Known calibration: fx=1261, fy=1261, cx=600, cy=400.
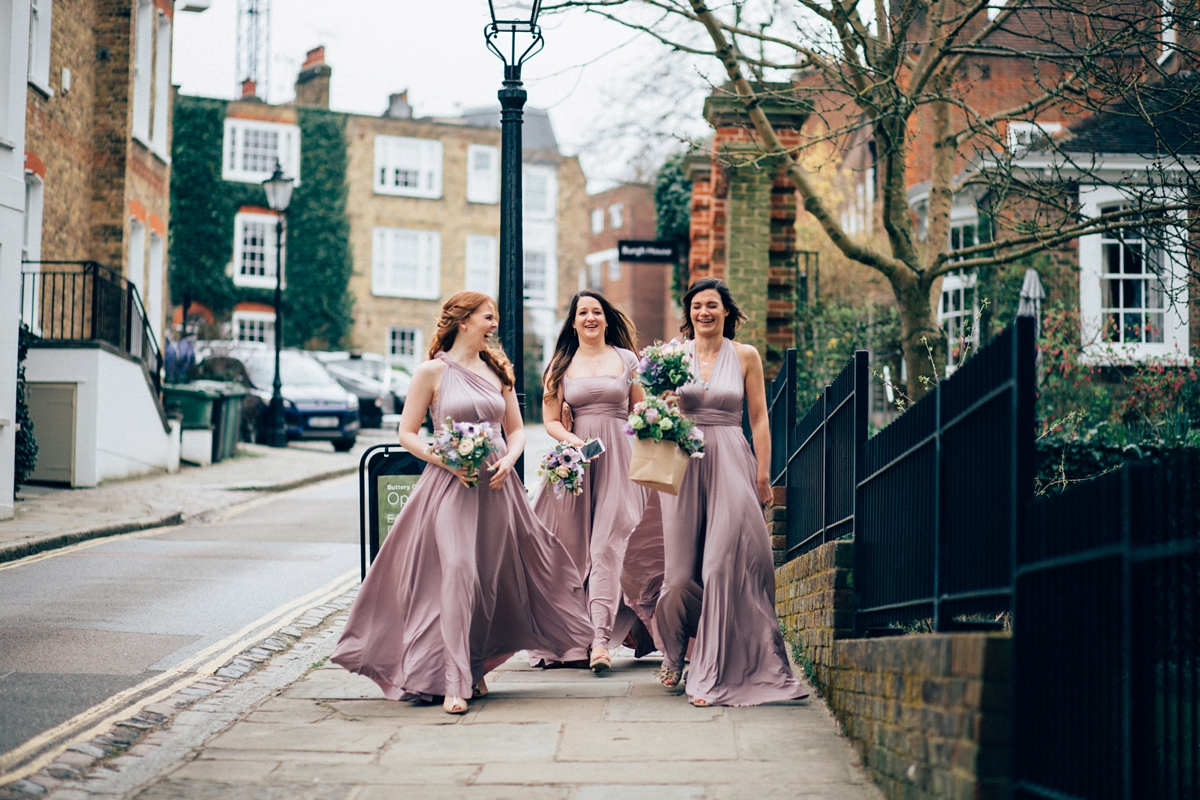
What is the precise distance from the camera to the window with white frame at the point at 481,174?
44.5m

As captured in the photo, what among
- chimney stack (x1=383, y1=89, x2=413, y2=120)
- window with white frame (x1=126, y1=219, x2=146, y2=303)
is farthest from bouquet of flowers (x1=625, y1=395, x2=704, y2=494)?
chimney stack (x1=383, y1=89, x2=413, y2=120)

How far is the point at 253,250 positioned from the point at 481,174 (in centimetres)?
899

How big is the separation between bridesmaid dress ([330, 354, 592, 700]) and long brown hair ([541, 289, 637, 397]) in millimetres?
1184

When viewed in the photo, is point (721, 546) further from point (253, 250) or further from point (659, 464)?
point (253, 250)

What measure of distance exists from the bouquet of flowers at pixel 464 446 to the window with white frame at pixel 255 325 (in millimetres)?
34687

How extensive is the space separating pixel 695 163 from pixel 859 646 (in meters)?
11.3

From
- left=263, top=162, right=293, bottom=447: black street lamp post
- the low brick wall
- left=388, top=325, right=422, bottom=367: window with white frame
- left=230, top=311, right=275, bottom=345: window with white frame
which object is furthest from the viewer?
left=388, top=325, right=422, bottom=367: window with white frame

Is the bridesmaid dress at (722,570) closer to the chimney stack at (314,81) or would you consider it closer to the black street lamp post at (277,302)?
the black street lamp post at (277,302)

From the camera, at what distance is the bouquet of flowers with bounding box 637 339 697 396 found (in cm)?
625

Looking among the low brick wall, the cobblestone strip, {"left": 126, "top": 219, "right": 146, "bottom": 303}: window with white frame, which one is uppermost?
{"left": 126, "top": 219, "right": 146, "bottom": 303}: window with white frame

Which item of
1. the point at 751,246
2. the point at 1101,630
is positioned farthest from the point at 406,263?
the point at 1101,630

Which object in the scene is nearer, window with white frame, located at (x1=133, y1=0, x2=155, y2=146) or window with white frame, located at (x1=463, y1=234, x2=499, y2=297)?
window with white frame, located at (x1=133, y1=0, x2=155, y2=146)

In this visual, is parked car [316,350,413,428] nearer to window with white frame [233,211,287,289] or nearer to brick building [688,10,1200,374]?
window with white frame [233,211,287,289]

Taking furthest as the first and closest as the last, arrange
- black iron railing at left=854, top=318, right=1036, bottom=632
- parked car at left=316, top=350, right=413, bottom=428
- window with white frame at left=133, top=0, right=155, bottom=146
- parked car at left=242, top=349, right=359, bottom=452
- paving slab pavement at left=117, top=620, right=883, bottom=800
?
1. parked car at left=316, top=350, right=413, bottom=428
2. parked car at left=242, top=349, right=359, bottom=452
3. window with white frame at left=133, top=0, right=155, bottom=146
4. paving slab pavement at left=117, top=620, right=883, bottom=800
5. black iron railing at left=854, top=318, right=1036, bottom=632
